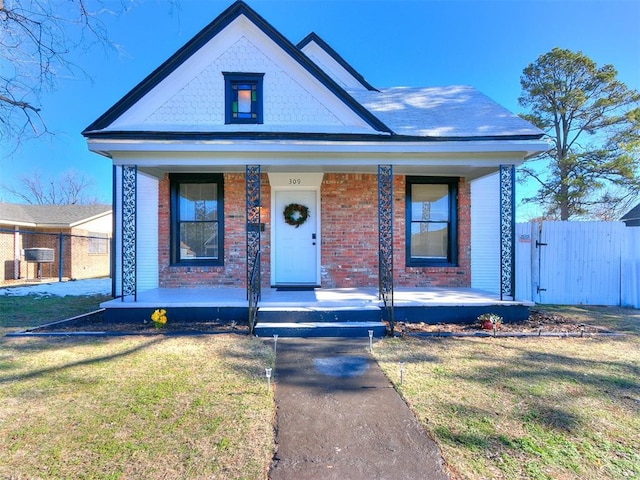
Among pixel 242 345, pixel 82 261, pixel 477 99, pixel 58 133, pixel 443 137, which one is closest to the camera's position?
pixel 242 345

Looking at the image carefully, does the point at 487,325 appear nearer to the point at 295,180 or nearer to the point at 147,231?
the point at 295,180

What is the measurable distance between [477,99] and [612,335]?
6559 millimetres

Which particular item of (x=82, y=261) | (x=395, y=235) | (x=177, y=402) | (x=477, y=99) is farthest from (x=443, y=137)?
(x=82, y=261)

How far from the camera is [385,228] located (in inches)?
269

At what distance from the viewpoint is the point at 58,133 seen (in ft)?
25.2

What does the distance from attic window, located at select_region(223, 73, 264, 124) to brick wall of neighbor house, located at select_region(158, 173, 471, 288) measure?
1.37m

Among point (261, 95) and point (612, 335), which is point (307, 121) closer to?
point (261, 95)

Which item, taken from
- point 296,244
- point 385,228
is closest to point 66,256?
point 296,244

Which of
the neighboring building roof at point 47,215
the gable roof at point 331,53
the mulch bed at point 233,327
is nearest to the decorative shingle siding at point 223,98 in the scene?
the gable roof at point 331,53

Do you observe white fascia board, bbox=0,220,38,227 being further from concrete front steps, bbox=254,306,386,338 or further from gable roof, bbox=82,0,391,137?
concrete front steps, bbox=254,306,386,338

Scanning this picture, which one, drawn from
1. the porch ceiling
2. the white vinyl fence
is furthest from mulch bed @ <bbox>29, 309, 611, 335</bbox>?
the porch ceiling

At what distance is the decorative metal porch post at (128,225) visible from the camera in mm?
6812

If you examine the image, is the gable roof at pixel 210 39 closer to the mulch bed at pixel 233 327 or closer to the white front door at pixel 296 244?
the white front door at pixel 296 244

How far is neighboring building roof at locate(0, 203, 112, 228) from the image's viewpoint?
1879 cm
